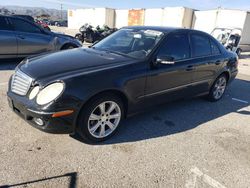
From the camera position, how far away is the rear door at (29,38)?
7.66 m

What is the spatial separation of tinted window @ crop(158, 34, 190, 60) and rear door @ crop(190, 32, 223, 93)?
21 centimetres

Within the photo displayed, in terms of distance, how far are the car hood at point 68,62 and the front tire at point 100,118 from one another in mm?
462

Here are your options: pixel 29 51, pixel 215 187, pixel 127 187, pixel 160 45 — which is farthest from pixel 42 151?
pixel 29 51

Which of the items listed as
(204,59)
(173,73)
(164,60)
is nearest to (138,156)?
(164,60)

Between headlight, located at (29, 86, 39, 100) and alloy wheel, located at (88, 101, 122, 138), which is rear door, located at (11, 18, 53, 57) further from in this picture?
alloy wheel, located at (88, 101, 122, 138)

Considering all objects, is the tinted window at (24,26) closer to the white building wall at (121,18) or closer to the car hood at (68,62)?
the car hood at (68,62)

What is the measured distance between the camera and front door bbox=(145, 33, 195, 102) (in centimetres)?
389

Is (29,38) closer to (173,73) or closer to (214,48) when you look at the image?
(173,73)

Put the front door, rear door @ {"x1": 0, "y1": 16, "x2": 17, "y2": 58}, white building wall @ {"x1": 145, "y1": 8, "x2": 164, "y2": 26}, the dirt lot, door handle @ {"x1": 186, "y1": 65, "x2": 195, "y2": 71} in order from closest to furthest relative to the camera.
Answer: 1. the dirt lot
2. the front door
3. door handle @ {"x1": 186, "y1": 65, "x2": 195, "y2": 71}
4. rear door @ {"x1": 0, "y1": 16, "x2": 17, "y2": 58}
5. white building wall @ {"x1": 145, "y1": 8, "x2": 164, "y2": 26}

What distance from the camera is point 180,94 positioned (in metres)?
4.52

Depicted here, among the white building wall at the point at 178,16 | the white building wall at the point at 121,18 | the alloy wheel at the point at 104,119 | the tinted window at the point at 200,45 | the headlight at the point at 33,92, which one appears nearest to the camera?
the headlight at the point at 33,92

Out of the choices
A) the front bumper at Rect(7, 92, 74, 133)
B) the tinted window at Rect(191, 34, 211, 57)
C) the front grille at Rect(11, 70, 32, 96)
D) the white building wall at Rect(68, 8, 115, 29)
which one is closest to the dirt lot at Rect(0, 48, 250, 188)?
the front bumper at Rect(7, 92, 74, 133)

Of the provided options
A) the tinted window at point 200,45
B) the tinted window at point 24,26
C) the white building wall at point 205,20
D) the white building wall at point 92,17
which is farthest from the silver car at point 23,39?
the white building wall at point 92,17

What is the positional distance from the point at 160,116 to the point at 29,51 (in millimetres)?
5323
